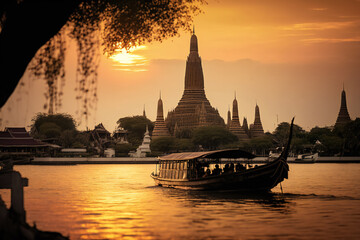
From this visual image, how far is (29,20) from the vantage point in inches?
406

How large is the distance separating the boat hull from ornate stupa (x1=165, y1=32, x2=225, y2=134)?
102 meters

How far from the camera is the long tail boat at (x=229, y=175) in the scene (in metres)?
28.8

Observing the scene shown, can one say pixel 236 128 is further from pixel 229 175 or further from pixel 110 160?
pixel 229 175

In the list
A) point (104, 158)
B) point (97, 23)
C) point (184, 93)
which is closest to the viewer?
point (97, 23)

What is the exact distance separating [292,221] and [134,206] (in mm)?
8189

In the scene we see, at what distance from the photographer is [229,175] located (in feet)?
97.1

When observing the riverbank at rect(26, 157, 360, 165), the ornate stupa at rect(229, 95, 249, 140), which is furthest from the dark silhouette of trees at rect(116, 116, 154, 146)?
the riverbank at rect(26, 157, 360, 165)

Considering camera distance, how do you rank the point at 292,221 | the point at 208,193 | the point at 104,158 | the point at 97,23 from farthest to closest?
the point at 104,158 < the point at 208,193 < the point at 292,221 < the point at 97,23

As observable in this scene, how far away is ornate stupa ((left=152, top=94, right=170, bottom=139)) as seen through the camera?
433 ft

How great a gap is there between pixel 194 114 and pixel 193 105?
14.3 feet

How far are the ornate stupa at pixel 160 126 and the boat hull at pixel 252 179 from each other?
10084 centimetres

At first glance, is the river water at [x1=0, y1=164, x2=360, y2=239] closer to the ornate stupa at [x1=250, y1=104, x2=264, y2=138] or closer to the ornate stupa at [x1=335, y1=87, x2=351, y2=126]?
the ornate stupa at [x1=335, y1=87, x2=351, y2=126]

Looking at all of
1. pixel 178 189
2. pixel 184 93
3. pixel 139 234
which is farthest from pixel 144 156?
pixel 139 234

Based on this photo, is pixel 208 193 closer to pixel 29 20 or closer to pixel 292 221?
pixel 292 221
